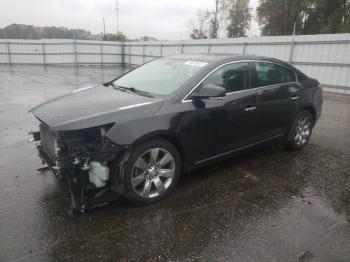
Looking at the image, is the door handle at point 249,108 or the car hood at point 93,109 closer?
the car hood at point 93,109

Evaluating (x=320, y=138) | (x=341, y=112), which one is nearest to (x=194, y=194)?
(x=320, y=138)

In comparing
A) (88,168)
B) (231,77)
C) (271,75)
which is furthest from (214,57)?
(88,168)

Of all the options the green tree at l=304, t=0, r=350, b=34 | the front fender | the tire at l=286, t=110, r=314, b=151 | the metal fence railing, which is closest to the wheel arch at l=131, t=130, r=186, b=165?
the front fender

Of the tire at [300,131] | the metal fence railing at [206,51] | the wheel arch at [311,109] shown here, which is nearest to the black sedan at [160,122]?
the tire at [300,131]

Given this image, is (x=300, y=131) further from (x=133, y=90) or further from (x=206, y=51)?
(x=206, y=51)

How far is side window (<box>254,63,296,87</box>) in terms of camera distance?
4501 mm

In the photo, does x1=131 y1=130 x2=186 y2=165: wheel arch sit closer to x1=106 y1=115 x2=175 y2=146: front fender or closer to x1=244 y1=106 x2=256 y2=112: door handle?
x1=106 y1=115 x2=175 y2=146: front fender

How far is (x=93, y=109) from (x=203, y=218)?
5.37 ft

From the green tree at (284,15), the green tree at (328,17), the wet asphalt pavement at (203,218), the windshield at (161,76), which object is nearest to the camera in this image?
the wet asphalt pavement at (203,218)

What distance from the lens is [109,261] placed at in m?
2.57

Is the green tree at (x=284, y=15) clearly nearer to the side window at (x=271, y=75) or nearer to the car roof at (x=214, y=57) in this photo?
the side window at (x=271, y=75)

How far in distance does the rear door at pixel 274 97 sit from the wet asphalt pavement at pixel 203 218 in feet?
1.98

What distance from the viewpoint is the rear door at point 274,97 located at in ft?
14.6

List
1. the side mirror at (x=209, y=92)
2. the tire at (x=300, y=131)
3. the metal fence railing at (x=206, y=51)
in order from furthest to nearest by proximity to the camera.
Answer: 1. the metal fence railing at (x=206, y=51)
2. the tire at (x=300, y=131)
3. the side mirror at (x=209, y=92)
